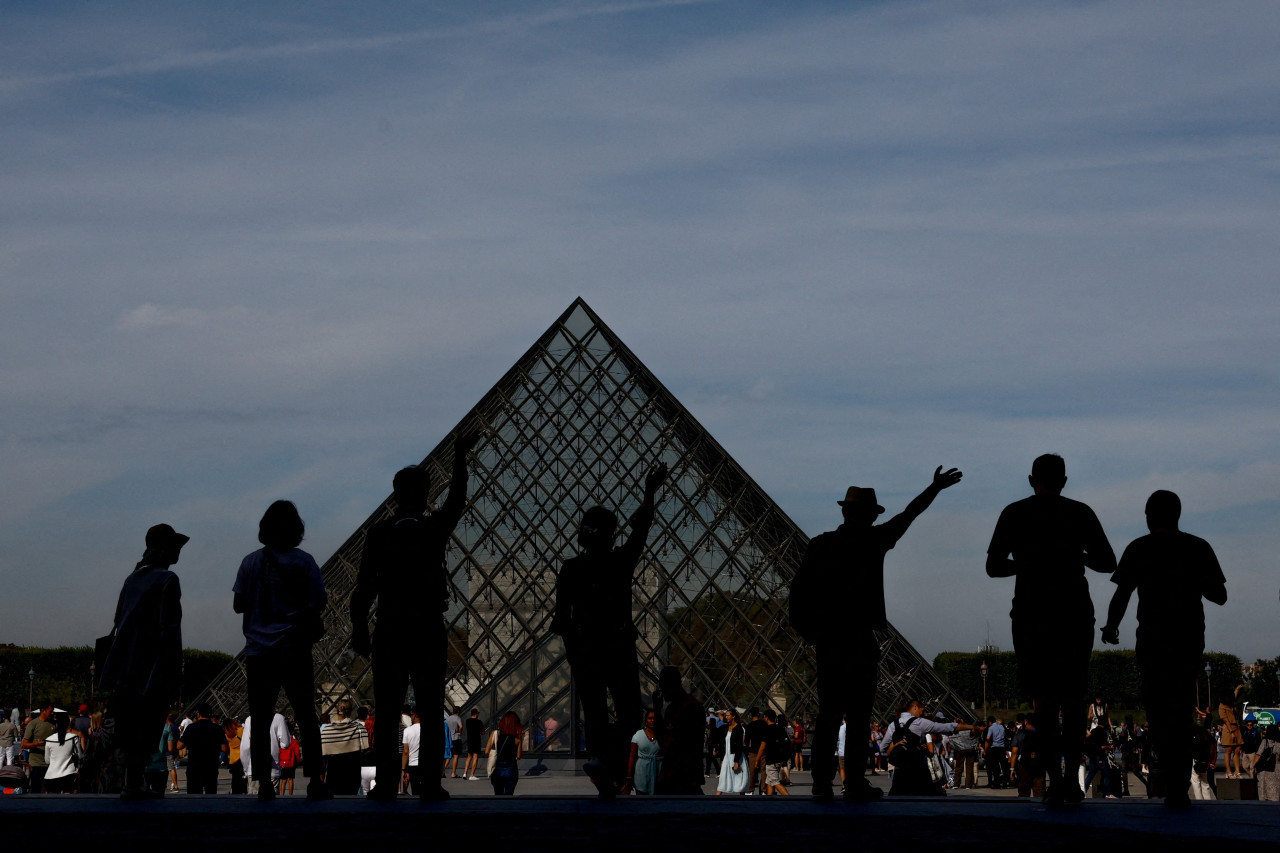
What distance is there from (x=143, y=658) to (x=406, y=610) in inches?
64.0

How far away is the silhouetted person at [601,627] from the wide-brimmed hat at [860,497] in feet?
3.09

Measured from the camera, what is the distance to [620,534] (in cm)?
3619

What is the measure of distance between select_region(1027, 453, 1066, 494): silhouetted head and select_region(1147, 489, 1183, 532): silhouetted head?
481 millimetres

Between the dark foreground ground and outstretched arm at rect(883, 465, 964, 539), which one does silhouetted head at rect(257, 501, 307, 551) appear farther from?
outstretched arm at rect(883, 465, 964, 539)

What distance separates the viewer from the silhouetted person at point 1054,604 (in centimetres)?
559

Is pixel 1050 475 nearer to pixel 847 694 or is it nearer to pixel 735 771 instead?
pixel 847 694

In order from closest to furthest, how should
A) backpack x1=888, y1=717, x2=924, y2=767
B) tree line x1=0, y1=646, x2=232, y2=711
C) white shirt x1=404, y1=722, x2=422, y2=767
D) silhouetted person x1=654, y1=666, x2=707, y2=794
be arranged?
silhouetted person x1=654, y1=666, x2=707, y2=794
backpack x1=888, y1=717, x2=924, y2=767
white shirt x1=404, y1=722, x2=422, y2=767
tree line x1=0, y1=646, x2=232, y2=711

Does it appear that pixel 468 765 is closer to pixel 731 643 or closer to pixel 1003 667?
pixel 731 643

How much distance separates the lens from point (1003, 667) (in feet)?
240

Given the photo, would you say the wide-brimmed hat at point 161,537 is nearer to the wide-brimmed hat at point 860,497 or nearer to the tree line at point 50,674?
the wide-brimmed hat at point 860,497

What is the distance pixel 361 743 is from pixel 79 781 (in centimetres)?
470

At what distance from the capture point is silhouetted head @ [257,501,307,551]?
6152 mm

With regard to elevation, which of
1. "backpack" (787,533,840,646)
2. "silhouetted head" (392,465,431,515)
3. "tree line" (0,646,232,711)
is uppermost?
"silhouetted head" (392,465,431,515)

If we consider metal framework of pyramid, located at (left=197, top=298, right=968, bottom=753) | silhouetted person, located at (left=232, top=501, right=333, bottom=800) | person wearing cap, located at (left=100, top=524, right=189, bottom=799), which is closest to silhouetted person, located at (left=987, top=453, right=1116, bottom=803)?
silhouetted person, located at (left=232, top=501, right=333, bottom=800)
